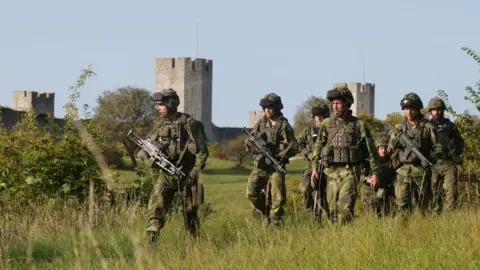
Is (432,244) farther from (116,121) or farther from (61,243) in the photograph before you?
(116,121)

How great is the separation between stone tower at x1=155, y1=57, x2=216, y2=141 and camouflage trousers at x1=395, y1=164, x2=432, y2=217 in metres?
90.2

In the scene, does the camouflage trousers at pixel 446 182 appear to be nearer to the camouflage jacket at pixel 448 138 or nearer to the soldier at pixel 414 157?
the camouflage jacket at pixel 448 138

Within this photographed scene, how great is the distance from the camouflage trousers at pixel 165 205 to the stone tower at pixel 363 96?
104m

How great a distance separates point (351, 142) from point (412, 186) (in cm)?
202

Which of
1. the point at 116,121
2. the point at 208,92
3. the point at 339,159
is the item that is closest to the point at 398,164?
the point at 339,159

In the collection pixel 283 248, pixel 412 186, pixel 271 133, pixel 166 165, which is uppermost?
pixel 271 133

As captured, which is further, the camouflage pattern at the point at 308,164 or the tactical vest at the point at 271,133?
the camouflage pattern at the point at 308,164

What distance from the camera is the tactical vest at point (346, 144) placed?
11.7 m

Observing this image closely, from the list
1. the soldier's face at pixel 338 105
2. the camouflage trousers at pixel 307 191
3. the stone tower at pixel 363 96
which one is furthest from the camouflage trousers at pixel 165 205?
the stone tower at pixel 363 96

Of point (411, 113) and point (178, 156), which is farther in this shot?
point (411, 113)

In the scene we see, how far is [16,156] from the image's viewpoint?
658 inches

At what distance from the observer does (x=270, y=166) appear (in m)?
14.2

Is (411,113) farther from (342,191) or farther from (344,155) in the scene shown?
(342,191)

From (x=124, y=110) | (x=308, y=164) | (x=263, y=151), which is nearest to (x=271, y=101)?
(x=263, y=151)
